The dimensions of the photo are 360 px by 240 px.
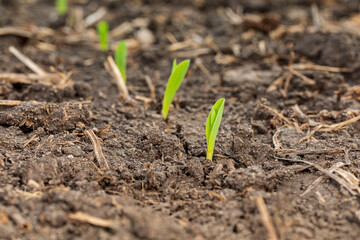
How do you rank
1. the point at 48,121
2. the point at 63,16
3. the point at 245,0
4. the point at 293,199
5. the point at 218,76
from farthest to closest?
1. the point at 245,0
2. the point at 63,16
3. the point at 218,76
4. the point at 48,121
5. the point at 293,199

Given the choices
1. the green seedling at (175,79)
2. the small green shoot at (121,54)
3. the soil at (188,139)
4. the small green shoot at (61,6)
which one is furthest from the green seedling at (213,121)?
the small green shoot at (61,6)

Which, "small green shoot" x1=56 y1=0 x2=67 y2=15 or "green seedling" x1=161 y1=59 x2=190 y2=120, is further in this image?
"small green shoot" x1=56 y1=0 x2=67 y2=15

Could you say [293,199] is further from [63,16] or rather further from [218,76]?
[63,16]

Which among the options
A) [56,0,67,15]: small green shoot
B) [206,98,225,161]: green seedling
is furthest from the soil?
[56,0,67,15]: small green shoot

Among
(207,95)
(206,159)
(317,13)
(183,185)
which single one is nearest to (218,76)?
(207,95)

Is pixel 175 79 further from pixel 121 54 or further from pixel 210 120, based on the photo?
pixel 121 54

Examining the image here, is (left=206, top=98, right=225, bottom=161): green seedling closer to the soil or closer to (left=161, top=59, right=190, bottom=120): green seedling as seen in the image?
the soil

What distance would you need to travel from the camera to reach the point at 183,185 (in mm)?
1488

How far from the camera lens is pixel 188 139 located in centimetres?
178

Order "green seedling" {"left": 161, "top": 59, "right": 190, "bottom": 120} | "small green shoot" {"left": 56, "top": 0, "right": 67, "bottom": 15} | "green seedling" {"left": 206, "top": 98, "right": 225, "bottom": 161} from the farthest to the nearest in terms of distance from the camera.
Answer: "small green shoot" {"left": 56, "top": 0, "right": 67, "bottom": 15} → "green seedling" {"left": 161, "top": 59, "right": 190, "bottom": 120} → "green seedling" {"left": 206, "top": 98, "right": 225, "bottom": 161}

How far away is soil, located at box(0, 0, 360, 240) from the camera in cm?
123

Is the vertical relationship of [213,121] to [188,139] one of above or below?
above

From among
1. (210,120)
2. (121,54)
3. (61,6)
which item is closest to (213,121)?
(210,120)

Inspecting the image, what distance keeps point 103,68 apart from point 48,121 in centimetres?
97
